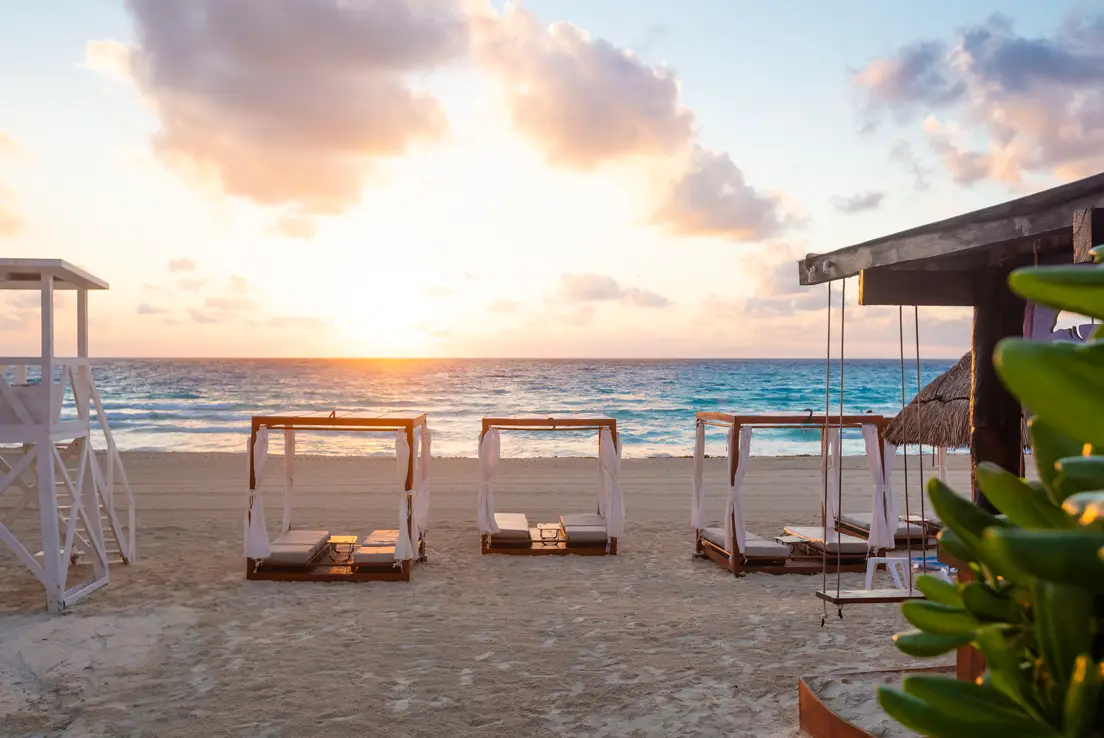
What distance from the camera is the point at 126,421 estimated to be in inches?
1529

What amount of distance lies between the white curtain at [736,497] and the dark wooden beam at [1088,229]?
827cm

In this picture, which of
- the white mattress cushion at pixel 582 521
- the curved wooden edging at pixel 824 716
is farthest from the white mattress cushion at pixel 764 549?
the curved wooden edging at pixel 824 716

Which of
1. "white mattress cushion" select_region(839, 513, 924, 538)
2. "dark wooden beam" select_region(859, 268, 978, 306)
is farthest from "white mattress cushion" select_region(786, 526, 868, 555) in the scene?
"dark wooden beam" select_region(859, 268, 978, 306)

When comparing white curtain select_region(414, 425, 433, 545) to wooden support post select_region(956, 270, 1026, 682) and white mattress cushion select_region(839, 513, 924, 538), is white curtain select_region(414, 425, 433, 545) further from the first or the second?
wooden support post select_region(956, 270, 1026, 682)

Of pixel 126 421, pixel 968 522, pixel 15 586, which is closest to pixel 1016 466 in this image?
pixel 968 522

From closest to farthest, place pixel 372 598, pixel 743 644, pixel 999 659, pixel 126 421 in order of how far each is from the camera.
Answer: pixel 999 659 → pixel 743 644 → pixel 372 598 → pixel 126 421

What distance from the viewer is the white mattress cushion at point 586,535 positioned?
40.1 feet

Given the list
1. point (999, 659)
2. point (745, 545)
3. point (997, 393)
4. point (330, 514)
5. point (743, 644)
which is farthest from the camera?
point (330, 514)

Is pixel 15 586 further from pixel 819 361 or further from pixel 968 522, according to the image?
pixel 819 361

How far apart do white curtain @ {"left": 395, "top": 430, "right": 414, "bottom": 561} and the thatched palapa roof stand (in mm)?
6420

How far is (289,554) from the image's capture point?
35.1 ft

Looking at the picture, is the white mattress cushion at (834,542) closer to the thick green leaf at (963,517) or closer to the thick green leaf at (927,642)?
the thick green leaf at (927,642)

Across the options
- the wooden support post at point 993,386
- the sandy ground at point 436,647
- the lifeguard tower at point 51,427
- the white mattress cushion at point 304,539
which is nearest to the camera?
the wooden support post at point 993,386

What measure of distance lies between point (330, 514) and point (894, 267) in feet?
41.1
